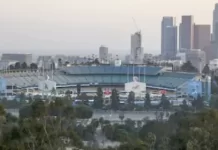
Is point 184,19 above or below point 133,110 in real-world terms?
above

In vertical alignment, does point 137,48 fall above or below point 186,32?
below

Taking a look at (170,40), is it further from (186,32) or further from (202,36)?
(202,36)

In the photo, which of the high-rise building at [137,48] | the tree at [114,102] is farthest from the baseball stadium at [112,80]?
the high-rise building at [137,48]

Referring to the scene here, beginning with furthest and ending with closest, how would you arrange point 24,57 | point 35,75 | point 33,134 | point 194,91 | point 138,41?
point 24,57
point 138,41
point 35,75
point 194,91
point 33,134

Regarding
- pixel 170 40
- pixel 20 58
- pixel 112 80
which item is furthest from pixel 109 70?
pixel 170 40

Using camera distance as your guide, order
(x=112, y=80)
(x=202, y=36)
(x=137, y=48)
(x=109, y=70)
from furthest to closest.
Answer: (x=202, y=36)
(x=137, y=48)
(x=109, y=70)
(x=112, y=80)

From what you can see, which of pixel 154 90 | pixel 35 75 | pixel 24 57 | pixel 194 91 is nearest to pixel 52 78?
pixel 35 75

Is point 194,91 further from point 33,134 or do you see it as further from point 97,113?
point 33,134

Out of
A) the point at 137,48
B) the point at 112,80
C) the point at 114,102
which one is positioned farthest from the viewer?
the point at 137,48
